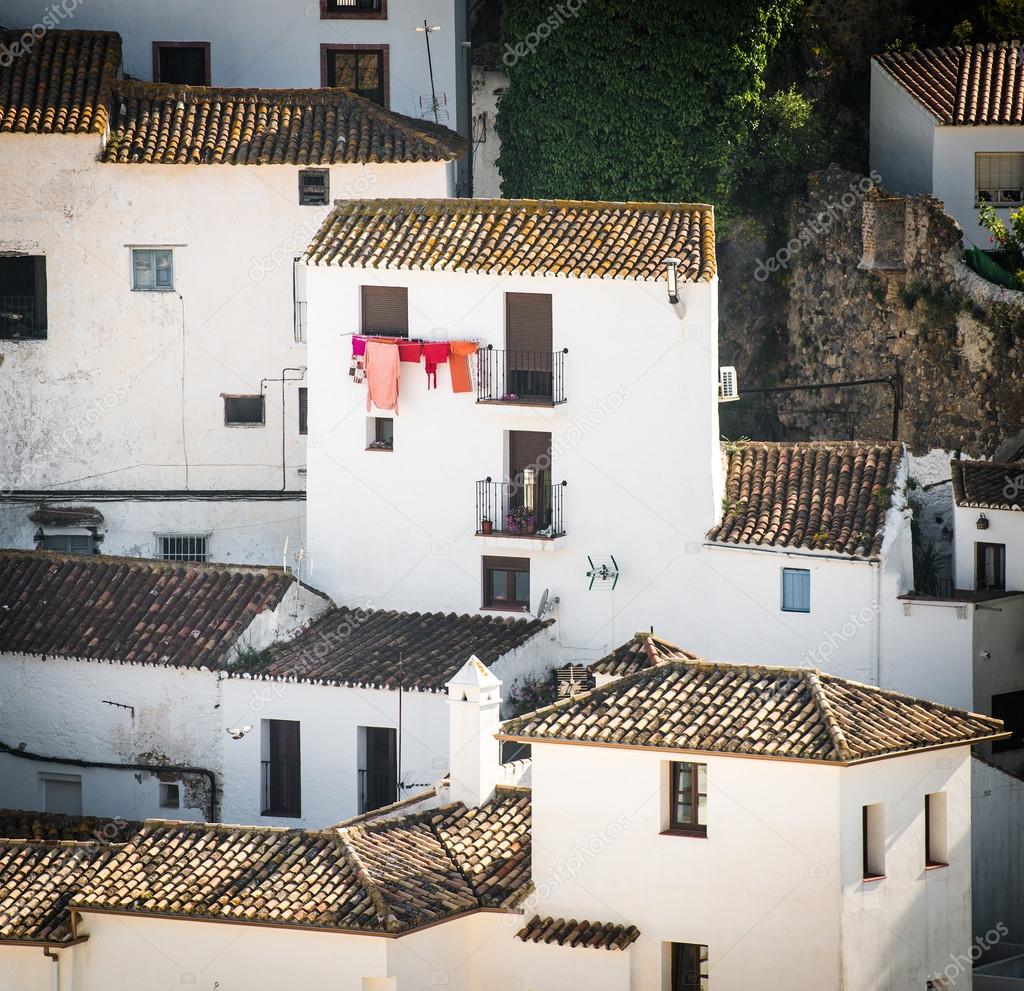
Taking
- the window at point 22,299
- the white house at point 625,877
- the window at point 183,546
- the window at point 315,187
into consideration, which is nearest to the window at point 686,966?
the white house at point 625,877

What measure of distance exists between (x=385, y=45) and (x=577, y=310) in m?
10.5

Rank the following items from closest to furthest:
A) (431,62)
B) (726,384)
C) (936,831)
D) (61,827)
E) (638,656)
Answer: (936,831) → (638,656) → (61,827) → (726,384) → (431,62)

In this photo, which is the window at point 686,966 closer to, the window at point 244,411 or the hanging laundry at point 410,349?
the hanging laundry at point 410,349

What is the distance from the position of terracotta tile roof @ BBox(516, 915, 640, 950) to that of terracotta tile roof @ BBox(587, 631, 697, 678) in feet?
16.8

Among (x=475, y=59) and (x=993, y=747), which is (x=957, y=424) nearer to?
(x=993, y=747)

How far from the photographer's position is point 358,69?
55.6 m

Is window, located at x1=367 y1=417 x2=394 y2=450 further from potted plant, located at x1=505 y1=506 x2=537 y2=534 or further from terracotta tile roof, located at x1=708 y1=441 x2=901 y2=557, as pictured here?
terracotta tile roof, located at x1=708 y1=441 x2=901 y2=557

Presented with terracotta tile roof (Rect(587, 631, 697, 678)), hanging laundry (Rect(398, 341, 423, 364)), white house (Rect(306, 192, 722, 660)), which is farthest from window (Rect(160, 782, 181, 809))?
hanging laundry (Rect(398, 341, 423, 364))

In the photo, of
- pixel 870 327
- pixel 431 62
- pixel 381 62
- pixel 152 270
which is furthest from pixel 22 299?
pixel 870 327

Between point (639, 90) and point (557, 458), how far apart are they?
31.0 feet

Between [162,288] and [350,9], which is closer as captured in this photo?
[162,288]

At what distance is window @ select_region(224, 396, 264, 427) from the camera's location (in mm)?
53000

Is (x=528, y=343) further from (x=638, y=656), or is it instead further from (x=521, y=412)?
(x=638, y=656)

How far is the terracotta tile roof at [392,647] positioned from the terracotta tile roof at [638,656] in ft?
10.7
